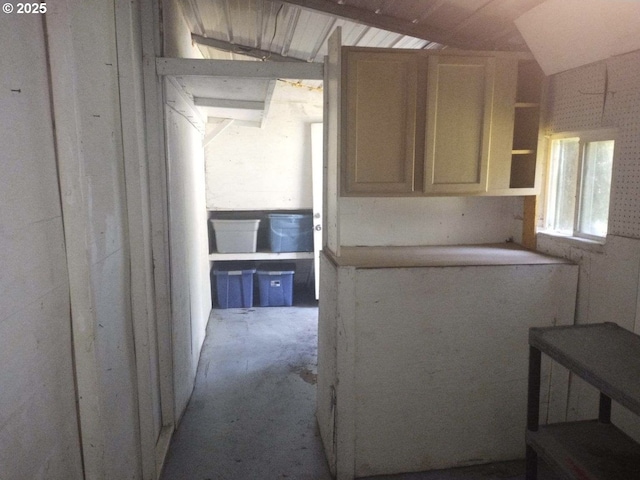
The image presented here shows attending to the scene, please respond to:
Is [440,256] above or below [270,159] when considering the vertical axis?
below

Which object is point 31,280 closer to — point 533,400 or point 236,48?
point 533,400

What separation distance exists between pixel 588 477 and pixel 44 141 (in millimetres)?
1970

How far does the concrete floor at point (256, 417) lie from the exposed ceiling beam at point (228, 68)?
A: 2029 millimetres

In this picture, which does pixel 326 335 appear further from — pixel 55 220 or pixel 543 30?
pixel 543 30

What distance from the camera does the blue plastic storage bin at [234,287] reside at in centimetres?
484

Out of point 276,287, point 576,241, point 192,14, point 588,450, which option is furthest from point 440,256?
point 276,287

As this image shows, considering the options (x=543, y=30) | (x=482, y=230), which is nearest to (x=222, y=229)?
(x=482, y=230)

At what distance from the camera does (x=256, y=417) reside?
9.02 feet

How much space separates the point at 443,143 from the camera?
233cm

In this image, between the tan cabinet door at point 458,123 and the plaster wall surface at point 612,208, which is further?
the tan cabinet door at point 458,123

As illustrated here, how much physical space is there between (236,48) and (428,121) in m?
2.20

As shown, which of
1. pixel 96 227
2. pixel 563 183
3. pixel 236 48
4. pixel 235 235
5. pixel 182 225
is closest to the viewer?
pixel 96 227

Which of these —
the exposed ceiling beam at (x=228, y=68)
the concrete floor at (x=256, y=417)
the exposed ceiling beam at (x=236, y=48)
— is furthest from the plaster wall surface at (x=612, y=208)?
the exposed ceiling beam at (x=236, y=48)

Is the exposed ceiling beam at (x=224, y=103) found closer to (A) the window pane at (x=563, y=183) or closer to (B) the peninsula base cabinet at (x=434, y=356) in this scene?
(B) the peninsula base cabinet at (x=434, y=356)
